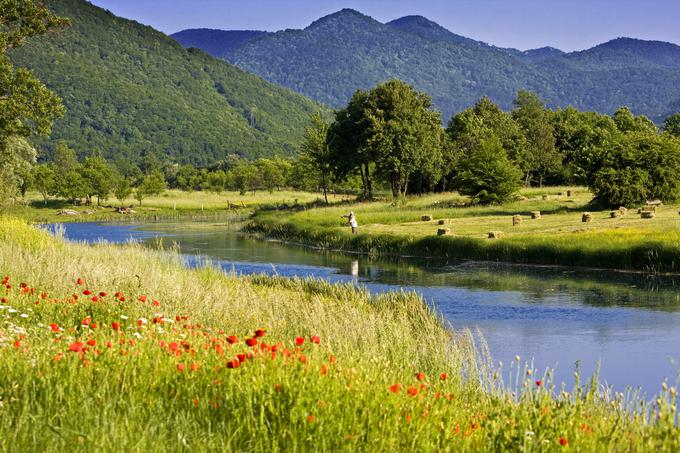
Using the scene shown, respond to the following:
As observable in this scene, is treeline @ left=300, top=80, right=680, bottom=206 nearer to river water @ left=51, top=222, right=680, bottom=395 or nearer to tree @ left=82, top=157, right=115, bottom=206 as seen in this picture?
river water @ left=51, top=222, right=680, bottom=395

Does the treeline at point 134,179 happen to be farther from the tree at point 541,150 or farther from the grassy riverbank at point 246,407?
the grassy riverbank at point 246,407

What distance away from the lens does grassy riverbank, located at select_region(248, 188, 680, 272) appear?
3534 cm

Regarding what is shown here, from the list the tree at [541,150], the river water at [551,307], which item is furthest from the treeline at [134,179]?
the river water at [551,307]

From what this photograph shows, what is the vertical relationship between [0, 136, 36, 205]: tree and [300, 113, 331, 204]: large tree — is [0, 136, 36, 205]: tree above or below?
below

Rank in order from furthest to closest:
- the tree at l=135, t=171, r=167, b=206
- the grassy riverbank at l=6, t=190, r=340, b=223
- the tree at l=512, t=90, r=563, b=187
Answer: the tree at l=135, t=171, r=167, b=206 → the grassy riverbank at l=6, t=190, r=340, b=223 → the tree at l=512, t=90, r=563, b=187

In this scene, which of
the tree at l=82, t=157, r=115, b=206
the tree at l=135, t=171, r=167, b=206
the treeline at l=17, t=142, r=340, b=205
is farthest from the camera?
the tree at l=135, t=171, r=167, b=206

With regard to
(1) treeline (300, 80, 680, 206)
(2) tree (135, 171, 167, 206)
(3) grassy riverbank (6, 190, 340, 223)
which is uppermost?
(1) treeline (300, 80, 680, 206)

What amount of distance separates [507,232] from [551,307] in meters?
17.6

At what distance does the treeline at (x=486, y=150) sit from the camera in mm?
54219

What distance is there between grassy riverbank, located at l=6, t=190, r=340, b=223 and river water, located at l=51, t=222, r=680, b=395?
2102 inches

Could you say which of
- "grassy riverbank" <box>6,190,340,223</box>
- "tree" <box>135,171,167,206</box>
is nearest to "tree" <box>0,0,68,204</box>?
"grassy riverbank" <box>6,190,340,223</box>

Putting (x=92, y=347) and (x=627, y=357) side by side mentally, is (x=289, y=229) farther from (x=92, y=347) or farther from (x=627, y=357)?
(x=92, y=347)

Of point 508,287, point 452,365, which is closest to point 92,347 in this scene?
point 452,365

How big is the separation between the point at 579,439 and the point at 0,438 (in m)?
5.26
